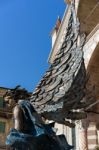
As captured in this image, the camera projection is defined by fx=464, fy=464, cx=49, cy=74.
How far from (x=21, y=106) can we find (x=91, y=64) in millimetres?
12816

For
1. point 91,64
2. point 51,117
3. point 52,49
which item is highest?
point 52,49

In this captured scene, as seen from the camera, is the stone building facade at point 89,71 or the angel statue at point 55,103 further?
the stone building facade at point 89,71

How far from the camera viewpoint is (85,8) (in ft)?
68.4

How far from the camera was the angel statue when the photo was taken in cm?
510

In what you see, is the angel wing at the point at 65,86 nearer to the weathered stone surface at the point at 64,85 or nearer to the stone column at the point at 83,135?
the weathered stone surface at the point at 64,85

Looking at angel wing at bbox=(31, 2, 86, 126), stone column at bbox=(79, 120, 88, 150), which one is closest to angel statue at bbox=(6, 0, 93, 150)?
angel wing at bbox=(31, 2, 86, 126)

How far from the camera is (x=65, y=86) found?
18.7 ft

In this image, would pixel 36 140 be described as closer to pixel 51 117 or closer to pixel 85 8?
pixel 51 117

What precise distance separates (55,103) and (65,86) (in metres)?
0.34

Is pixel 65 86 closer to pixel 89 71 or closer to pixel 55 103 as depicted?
pixel 55 103

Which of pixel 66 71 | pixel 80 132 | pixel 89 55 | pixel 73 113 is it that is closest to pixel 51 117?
pixel 73 113

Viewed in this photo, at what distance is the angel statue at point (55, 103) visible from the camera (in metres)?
5.10

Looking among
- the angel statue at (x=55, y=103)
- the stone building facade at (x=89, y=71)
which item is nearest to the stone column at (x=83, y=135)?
the stone building facade at (x=89, y=71)

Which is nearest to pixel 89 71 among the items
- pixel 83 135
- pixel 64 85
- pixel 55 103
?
pixel 83 135
